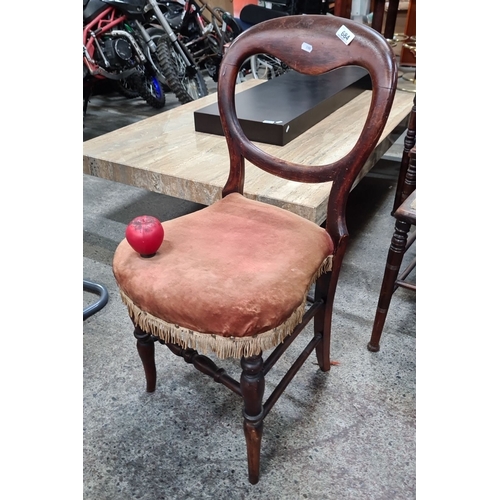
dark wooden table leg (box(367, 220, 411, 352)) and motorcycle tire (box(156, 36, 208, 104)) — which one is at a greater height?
motorcycle tire (box(156, 36, 208, 104))

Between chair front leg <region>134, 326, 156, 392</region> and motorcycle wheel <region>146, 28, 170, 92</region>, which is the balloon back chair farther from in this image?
motorcycle wheel <region>146, 28, 170, 92</region>

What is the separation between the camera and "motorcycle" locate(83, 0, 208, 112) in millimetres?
3104

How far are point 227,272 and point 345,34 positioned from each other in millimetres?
524

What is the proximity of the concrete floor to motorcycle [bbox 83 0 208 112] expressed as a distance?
7.22 ft

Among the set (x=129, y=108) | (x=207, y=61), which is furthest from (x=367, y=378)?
(x=207, y=61)

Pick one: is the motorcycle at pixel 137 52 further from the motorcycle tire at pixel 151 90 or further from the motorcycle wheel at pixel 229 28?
the motorcycle wheel at pixel 229 28

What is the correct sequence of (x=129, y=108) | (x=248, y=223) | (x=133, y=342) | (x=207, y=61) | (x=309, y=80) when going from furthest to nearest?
1. (x=207, y=61)
2. (x=129, y=108)
3. (x=309, y=80)
4. (x=133, y=342)
5. (x=248, y=223)

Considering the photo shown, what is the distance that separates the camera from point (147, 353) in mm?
1105

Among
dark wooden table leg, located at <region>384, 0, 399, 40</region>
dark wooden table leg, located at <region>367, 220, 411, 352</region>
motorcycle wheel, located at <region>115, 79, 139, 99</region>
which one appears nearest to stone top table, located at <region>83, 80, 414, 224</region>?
dark wooden table leg, located at <region>367, 220, 411, 352</region>

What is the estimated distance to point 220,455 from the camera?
1048 millimetres

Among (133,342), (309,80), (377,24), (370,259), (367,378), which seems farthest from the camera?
(377,24)

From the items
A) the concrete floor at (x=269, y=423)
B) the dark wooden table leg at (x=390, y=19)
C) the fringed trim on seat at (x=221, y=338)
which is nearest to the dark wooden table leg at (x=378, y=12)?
the dark wooden table leg at (x=390, y=19)

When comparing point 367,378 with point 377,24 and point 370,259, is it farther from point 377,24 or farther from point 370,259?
point 377,24
